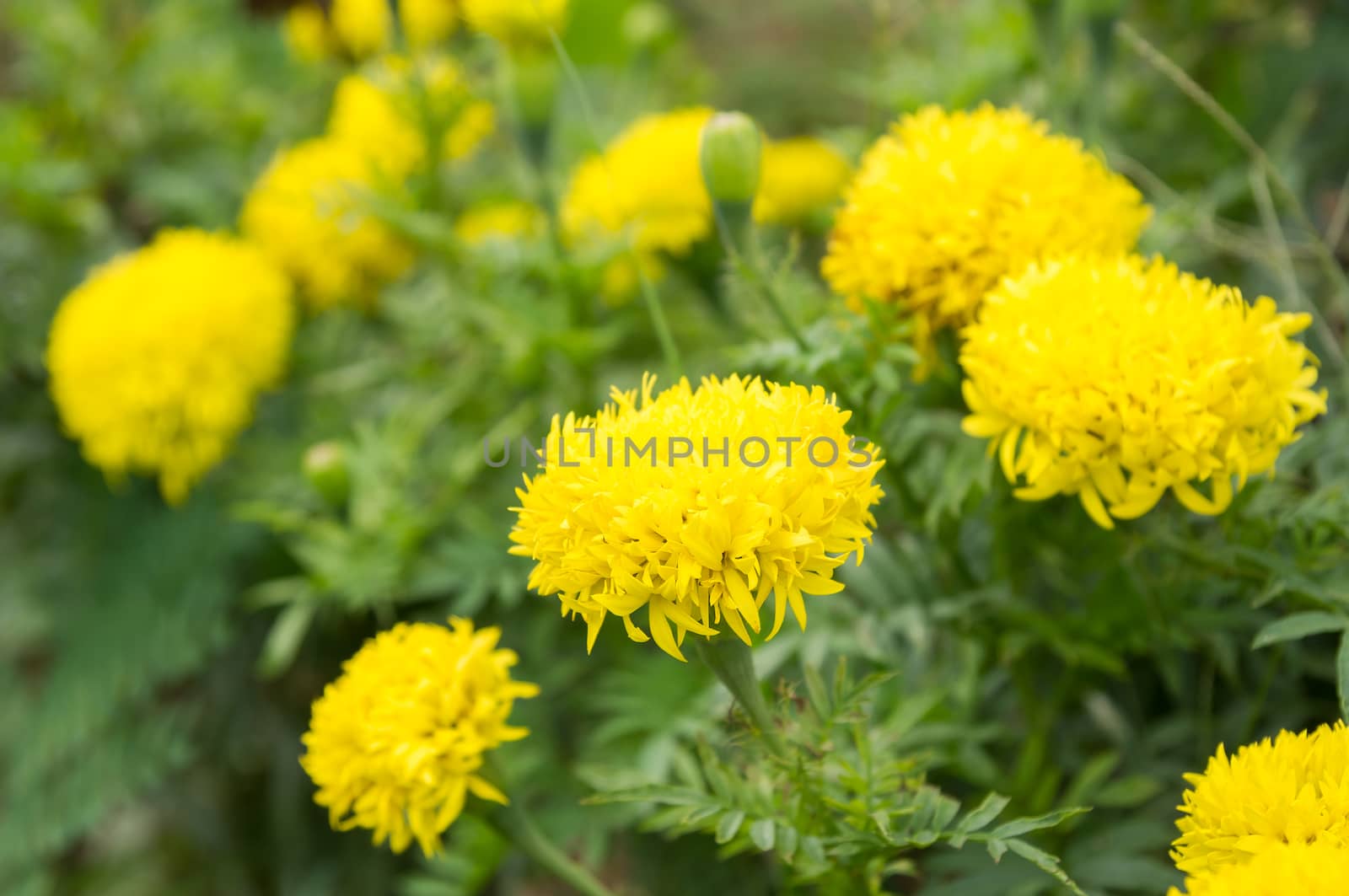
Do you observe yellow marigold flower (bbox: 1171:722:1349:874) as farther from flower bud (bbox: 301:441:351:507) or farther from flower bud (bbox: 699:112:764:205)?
flower bud (bbox: 301:441:351:507)

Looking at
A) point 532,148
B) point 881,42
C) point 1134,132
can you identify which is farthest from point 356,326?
point 1134,132

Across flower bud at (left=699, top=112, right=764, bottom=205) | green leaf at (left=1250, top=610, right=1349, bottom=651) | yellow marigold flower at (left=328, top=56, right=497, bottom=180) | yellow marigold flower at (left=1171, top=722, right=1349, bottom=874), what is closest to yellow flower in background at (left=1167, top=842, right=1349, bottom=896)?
yellow marigold flower at (left=1171, top=722, right=1349, bottom=874)

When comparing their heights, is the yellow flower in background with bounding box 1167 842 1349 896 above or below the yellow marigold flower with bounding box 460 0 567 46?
below

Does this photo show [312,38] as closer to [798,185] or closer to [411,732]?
[798,185]

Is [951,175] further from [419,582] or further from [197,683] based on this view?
[197,683]

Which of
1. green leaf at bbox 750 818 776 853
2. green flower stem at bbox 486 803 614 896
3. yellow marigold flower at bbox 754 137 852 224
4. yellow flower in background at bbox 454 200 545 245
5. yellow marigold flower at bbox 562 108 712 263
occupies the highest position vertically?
yellow marigold flower at bbox 562 108 712 263

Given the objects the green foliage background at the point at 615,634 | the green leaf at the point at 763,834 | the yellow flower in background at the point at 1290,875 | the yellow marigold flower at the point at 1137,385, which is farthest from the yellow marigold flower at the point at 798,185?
the yellow flower in background at the point at 1290,875
